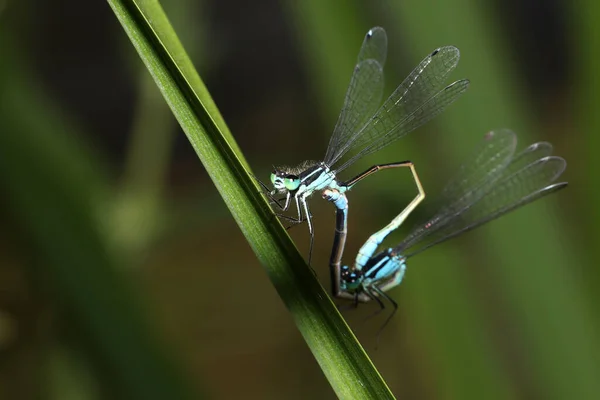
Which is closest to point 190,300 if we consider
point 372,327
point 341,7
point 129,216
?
point 372,327

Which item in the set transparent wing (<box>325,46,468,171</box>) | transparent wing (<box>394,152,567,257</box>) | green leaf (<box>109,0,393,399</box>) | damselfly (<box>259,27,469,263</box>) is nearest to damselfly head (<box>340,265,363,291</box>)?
transparent wing (<box>394,152,567,257</box>)

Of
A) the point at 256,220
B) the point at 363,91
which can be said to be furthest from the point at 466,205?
the point at 256,220

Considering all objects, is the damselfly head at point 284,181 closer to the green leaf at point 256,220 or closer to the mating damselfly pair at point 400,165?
the mating damselfly pair at point 400,165

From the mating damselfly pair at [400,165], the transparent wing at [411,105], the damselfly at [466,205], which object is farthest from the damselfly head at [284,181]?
the damselfly at [466,205]

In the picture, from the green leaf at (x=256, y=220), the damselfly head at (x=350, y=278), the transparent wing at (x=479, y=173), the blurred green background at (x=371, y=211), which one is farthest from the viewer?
the transparent wing at (x=479, y=173)

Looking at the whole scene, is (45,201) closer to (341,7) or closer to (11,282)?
(341,7)

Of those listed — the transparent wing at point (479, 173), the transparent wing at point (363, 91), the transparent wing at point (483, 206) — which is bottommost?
the transparent wing at point (483, 206)

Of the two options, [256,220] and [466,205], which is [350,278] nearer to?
[466,205]

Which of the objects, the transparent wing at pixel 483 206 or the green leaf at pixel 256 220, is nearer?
the green leaf at pixel 256 220
